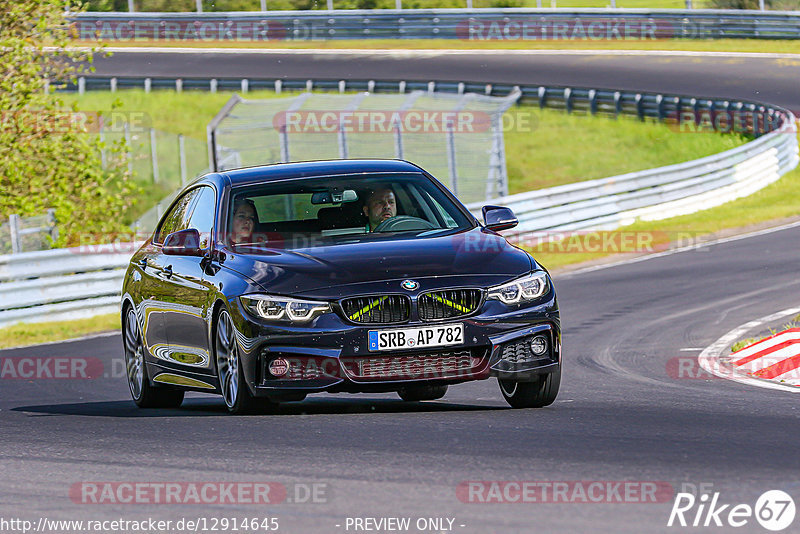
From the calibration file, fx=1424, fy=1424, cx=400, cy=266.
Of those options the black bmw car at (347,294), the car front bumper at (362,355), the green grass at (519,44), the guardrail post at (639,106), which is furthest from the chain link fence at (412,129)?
the green grass at (519,44)

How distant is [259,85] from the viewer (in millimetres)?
52625

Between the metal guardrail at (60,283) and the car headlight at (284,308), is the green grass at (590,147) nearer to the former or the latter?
the metal guardrail at (60,283)

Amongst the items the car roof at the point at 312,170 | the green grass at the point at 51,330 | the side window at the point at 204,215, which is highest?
the car roof at the point at 312,170

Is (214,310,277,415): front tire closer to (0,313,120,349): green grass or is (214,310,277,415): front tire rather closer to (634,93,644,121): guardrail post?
(0,313,120,349): green grass

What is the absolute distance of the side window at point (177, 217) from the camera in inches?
404

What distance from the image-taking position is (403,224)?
30.1 ft

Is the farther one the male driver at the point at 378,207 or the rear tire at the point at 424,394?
the rear tire at the point at 424,394

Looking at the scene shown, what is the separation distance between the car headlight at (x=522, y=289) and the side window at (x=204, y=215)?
2.16 m

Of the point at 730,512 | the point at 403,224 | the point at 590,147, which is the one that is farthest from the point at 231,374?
the point at 590,147

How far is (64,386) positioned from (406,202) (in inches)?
170

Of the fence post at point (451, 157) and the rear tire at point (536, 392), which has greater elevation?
the rear tire at point (536, 392)

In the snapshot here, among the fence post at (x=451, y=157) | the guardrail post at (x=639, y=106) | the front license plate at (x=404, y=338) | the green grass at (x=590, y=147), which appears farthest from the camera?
the guardrail post at (x=639, y=106)

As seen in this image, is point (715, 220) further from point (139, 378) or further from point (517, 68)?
point (517, 68)

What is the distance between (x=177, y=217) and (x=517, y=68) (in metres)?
42.8
